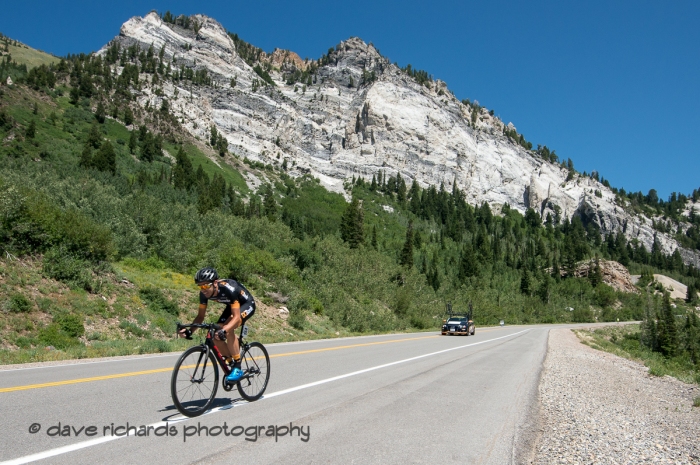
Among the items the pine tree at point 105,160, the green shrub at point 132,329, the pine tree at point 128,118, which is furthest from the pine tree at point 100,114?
the green shrub at point 132,329

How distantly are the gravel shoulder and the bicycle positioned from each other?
14.1 feet

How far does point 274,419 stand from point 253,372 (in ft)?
4.50

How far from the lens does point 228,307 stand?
653cm

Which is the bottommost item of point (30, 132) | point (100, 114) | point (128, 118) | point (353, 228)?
point (353, 228)

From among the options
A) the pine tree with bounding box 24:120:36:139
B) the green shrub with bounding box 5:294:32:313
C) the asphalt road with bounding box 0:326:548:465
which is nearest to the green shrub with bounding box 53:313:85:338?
the green shrub with bounding box 5:294:32:313

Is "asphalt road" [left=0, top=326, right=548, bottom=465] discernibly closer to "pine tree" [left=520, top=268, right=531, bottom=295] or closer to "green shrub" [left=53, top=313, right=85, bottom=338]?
"green shrub" [left=53, top=313, right=85, bottom=338]

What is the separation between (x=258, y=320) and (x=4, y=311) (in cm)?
1201

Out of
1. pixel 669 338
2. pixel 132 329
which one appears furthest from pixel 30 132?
pixel 669 338

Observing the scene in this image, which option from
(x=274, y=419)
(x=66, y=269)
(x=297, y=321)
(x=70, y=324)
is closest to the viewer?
(x=274, y=419)

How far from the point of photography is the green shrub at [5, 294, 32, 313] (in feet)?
50.9

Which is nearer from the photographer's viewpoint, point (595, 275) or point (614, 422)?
point (614, 422)

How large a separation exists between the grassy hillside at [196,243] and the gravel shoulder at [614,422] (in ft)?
37.7

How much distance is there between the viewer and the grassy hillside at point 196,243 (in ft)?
61.4

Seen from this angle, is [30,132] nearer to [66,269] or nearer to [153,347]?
[66,269]
